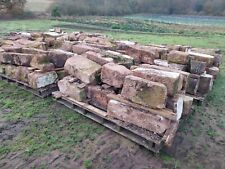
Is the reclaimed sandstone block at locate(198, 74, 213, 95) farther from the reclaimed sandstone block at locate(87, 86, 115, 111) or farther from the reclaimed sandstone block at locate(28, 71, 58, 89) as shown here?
the reclaimed sandstone block at locate(28, 71, 58, 89)

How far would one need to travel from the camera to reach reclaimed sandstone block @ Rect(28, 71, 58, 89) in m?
6.05

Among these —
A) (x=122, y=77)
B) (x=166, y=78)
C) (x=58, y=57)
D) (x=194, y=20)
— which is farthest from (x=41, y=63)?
(x=194, y=20)

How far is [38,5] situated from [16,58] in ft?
77.3

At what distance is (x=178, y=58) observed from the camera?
6.58 meters

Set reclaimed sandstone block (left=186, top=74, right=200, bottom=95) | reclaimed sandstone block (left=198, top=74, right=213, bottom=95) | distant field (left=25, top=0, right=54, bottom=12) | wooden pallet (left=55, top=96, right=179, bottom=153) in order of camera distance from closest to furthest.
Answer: wooden pallet (left=55, top=96, right=179, bottom=153) → reclaimed sandstone block (left=186, top=74, right=200, bottom=95) → reclaimed sandstone block (left=198, top=74, right=213, bottom=95) → distant field (left=25, top=0, right=54, bottom=12)

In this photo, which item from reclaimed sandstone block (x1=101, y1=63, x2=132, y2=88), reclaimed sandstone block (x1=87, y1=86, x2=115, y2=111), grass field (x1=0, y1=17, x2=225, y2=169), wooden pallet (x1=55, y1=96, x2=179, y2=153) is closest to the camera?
grass field (x1=0, y1=17, x2=225, y2=169)

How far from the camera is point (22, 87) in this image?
21.5 ft

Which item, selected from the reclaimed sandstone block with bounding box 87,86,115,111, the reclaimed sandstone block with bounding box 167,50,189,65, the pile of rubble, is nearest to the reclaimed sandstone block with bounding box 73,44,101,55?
the pile of rubble

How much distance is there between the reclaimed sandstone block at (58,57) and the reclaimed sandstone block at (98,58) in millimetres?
670

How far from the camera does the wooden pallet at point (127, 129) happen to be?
14.3ft

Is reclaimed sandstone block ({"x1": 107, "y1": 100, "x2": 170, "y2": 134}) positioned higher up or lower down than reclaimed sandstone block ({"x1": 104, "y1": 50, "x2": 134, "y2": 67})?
lower down

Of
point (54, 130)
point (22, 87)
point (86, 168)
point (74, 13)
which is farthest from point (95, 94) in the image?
point (74, 13)

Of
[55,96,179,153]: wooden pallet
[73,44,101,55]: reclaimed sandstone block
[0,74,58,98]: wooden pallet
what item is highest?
[73,44,101,55]: reclaimed sandstone block

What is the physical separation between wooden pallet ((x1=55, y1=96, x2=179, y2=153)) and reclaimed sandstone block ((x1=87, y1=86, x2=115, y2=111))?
0.16 metres
